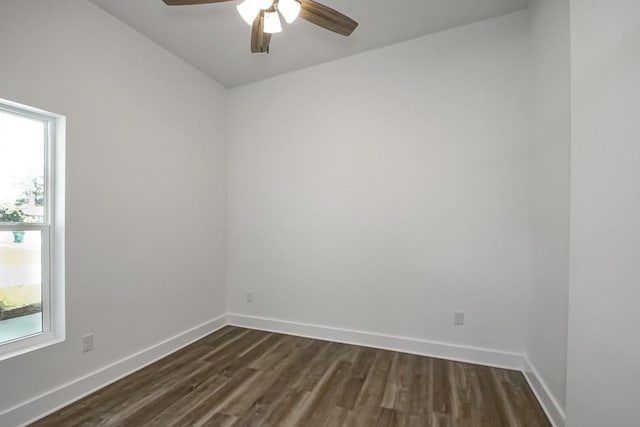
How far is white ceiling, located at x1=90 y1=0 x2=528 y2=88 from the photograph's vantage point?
2.38 m

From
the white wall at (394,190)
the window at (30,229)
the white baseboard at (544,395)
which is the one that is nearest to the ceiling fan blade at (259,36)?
the white wall at (394,190)

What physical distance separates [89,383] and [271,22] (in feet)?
9.48

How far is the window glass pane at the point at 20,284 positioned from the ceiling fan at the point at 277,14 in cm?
187

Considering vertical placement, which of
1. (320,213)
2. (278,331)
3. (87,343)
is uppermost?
(320,213)

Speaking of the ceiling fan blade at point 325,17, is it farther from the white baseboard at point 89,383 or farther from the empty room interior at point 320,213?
the white baseboard at point 89,383

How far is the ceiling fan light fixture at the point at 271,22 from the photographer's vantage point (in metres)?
1.73

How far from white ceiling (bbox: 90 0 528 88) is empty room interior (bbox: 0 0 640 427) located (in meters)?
0.03

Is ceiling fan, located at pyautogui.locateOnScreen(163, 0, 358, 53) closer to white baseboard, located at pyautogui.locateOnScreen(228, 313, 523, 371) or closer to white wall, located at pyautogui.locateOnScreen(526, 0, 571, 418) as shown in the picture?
white wall, located at pyautogui.locateOnScreen(526, 0, 571, 418)

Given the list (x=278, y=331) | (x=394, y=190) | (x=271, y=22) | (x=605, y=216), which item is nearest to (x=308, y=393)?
(x=278, y=331)

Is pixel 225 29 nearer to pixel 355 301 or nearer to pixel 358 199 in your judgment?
pixel 358 199

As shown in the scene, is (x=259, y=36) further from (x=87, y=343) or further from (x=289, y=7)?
(x=87, y=343)

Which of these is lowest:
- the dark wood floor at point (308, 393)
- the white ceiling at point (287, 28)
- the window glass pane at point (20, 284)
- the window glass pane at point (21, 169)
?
the dark wood floor at point (308, 393)

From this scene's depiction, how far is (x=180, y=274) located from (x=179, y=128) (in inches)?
61.2

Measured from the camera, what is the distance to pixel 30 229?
2027 millimetres
